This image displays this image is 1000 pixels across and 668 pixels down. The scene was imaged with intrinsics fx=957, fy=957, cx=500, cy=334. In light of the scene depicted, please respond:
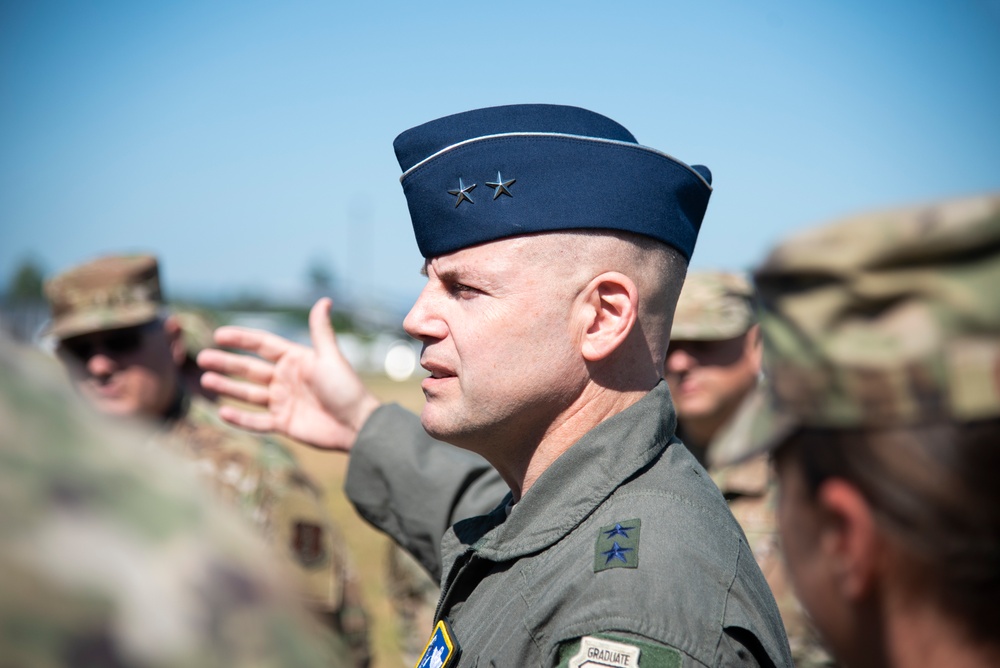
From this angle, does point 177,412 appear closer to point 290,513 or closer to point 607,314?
point 290,513

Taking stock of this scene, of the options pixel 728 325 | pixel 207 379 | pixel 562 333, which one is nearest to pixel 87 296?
pixel 207 379

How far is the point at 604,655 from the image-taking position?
1.71 meters

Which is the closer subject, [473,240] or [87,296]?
[473,240]

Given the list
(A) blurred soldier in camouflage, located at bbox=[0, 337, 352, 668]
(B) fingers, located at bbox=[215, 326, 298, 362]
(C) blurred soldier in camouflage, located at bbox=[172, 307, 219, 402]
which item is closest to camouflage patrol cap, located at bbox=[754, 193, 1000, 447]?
(A) blurred soldier in camouflage, located at bbox=[0, 337, 352, 668]

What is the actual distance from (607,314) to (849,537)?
1.11 m

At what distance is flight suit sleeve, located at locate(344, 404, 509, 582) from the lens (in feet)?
9.56

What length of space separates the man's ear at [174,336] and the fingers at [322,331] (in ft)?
8.24

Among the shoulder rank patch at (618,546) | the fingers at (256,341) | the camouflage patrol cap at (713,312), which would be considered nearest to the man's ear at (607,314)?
the shoulder rank patch at (618,546)

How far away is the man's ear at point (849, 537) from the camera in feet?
3.96

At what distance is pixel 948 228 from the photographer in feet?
3.80

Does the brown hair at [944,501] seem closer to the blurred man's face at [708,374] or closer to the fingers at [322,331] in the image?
the fingers at [322,331]

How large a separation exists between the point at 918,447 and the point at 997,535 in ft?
0.44

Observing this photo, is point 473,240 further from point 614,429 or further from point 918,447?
point 918,447

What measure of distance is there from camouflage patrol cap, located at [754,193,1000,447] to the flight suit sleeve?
1.74 m
